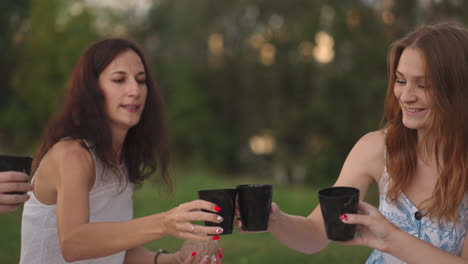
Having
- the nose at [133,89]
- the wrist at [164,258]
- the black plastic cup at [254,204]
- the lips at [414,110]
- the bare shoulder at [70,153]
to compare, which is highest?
the nose at [133,89]

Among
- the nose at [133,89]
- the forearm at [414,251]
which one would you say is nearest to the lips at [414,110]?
the forearm at [414,251]

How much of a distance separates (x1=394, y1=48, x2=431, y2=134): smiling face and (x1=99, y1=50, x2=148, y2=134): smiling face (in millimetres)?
1610

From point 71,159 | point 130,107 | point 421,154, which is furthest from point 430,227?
point 71,159

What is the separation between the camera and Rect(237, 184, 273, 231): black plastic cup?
2.61 meters

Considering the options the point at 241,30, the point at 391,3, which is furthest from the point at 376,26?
the point at 241,30

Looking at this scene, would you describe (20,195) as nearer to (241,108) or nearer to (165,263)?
(165,263)

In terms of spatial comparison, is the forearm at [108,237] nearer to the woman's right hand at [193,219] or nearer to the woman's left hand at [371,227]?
the woman's right hand at [193,219]

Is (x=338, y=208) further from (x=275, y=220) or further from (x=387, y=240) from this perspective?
(x=275, y=220)

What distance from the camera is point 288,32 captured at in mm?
28344

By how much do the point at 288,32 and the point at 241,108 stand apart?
18.5ft

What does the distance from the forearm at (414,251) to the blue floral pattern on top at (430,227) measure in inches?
17.1

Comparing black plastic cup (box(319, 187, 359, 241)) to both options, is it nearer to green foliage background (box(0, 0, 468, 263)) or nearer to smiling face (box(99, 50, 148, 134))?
smiling face (box(99, 50, 148, 134))

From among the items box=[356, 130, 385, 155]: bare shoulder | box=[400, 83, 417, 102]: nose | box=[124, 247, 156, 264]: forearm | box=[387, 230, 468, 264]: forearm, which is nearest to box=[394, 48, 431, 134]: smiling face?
box=[400, 83, 417, 102]: nose

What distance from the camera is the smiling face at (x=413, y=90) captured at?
2.97 metres
